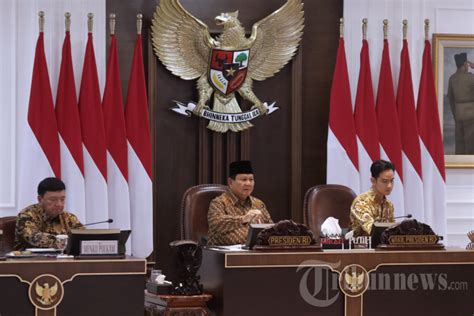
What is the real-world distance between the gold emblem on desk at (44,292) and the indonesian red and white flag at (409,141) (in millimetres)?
3726

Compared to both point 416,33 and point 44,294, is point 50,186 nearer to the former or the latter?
point 44,294

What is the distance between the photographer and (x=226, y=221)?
6.28 m

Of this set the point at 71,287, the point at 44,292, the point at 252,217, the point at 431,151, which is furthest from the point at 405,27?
the point at 44,292

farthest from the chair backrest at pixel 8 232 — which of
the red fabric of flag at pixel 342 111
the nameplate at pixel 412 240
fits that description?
the red fabric of flag at pixel 342 111

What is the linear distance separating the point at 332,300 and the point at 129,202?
7.50ft

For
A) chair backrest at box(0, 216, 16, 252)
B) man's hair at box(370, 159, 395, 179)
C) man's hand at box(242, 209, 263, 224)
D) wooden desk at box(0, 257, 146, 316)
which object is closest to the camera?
wooden desk at box(0, 257, 146, 316)

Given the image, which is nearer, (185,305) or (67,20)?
(185,305)

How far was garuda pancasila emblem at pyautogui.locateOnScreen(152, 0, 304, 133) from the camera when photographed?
24.7ft

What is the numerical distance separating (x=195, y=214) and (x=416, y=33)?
2.84m

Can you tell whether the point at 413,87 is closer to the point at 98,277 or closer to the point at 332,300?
the point at 332,300

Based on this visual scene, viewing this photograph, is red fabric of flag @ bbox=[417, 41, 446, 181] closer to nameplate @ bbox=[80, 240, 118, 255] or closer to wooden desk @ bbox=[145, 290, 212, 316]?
wooden desk @ bbox=[145, 290, 212, 316]

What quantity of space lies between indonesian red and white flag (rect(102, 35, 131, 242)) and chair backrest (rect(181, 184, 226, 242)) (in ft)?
2.70

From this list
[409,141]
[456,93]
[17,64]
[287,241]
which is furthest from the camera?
[456,93]

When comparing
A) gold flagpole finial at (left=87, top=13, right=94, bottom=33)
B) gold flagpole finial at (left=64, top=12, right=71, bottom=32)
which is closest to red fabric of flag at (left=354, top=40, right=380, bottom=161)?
gold flagpole finial at (left=87, top=13, right=94, bottom=33)
